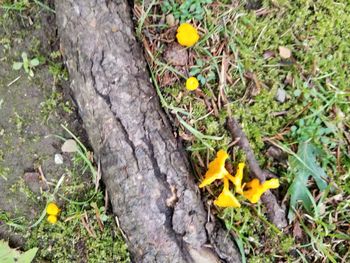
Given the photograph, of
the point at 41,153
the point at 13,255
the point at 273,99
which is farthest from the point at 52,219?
the point at 273,99

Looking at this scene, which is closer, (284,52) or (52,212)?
(52,212)

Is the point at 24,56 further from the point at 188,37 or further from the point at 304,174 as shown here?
the point at 304,174

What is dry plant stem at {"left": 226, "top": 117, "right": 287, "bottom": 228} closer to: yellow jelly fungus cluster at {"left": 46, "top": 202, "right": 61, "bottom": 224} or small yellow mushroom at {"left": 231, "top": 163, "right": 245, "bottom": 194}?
small yellow mushroom at {"left": 231, "top": 163, "right": 245, "bottom": 194}

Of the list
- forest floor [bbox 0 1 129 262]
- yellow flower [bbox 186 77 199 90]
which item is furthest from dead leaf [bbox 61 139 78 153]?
yellow flower [bbox 186 77 199 90]

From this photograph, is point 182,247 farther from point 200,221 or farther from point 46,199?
point 46,199

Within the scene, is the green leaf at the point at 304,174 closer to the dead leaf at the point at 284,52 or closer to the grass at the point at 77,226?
the dead leaf at the point at 284,52

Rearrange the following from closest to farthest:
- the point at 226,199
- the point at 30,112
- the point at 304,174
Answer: the point at 226,199 < the point at 304,174 < the point at 30,112

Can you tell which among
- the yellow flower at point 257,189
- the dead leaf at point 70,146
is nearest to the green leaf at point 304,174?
the yellow flower at point 257,189
